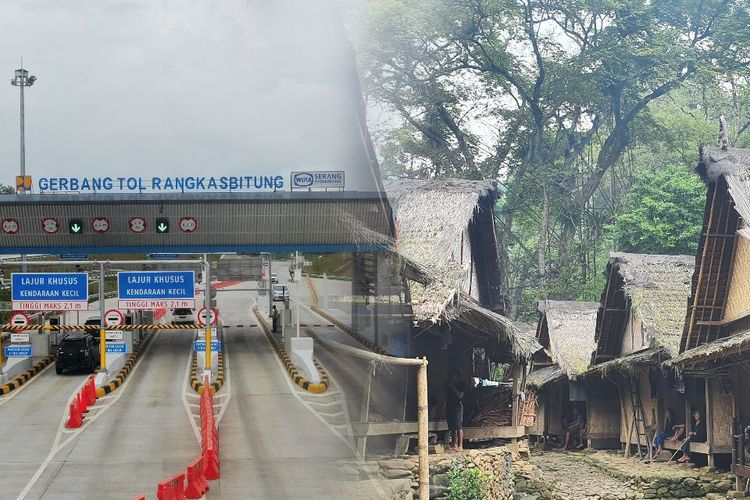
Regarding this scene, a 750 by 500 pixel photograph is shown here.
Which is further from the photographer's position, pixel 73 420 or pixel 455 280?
pixel 73 420

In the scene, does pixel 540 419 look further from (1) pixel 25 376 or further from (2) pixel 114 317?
(1) pixel 25 376

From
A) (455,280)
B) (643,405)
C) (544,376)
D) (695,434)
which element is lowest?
(695,434)

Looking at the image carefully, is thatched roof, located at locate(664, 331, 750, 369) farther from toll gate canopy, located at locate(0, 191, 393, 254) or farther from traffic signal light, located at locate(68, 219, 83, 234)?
traffic signal light, located at locate(68, 219, 83, 234)

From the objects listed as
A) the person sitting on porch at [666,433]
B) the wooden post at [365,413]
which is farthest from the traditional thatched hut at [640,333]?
the wooden post at [365,413]

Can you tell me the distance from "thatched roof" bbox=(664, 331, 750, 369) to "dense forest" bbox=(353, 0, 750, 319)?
2.40 m

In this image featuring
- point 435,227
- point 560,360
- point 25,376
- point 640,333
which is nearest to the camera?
point 435,227

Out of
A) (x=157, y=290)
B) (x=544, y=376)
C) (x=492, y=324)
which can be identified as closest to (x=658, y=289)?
(x=544, y=376)

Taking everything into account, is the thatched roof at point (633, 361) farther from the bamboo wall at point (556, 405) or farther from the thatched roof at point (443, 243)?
the thatched roof at point (443, 243)

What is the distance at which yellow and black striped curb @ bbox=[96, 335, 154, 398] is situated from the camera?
13816 mm

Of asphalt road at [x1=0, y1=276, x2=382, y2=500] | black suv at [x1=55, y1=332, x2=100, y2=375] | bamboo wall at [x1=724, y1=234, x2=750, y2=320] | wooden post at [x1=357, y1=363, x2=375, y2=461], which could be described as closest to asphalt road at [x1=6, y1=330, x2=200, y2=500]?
asphalt road at [x1=0, y1=276, x2=382, y2=500]

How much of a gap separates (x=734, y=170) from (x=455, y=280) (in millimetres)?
4753

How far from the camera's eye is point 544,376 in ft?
51.3

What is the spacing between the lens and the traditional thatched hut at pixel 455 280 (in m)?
9.58

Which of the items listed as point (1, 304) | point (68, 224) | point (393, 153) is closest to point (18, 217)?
point (68, 224)
